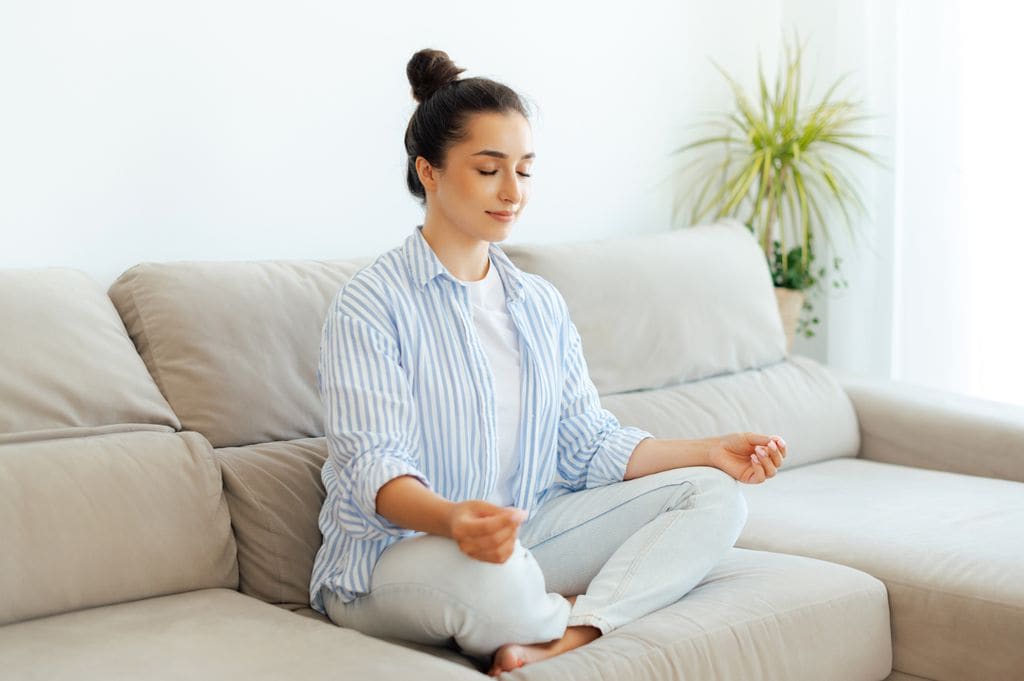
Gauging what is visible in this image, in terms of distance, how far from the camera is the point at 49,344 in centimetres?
186

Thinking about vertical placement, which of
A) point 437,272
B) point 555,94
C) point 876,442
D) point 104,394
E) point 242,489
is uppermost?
point 555,94

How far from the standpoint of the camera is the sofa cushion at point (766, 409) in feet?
8.45

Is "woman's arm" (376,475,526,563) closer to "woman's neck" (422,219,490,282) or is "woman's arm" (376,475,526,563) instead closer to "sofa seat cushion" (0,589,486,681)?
"sofa seat cushion" (0,589,486,681)

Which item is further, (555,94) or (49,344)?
(555,94)

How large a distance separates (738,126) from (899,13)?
0.52 m

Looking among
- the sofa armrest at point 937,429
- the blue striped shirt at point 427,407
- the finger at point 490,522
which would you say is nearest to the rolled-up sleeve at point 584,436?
the blue striped shirt at point 427,407

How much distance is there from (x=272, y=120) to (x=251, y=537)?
0.95 metres

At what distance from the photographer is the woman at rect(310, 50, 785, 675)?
1.63 m

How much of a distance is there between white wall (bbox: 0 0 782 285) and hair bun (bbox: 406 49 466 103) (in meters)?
0.59

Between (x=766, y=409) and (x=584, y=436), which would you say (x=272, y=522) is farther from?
(x=766, y=409)

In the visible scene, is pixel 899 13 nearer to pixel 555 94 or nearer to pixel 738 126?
pixel 738 126

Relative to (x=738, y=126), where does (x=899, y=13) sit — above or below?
above

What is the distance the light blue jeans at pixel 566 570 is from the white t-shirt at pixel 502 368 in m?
0.08

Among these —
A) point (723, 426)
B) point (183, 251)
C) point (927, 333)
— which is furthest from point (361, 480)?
point (927, 333)
